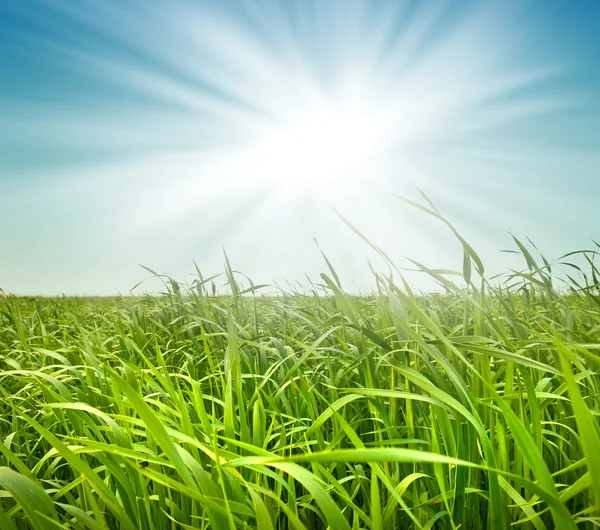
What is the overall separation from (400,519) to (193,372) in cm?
94

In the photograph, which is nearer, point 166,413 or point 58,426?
point 166,413

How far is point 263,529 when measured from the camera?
23.5 inches

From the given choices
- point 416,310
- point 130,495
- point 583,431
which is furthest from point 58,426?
point 583,431

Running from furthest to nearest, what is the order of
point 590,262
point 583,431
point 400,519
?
point 590,262 → point 400,519 → point 583,431

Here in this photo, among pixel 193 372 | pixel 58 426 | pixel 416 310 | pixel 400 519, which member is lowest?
pixel 400 519

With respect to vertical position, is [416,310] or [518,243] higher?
[518,243]

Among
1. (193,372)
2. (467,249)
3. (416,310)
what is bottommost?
(193,372)

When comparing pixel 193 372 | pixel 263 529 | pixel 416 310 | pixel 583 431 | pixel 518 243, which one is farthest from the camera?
pixel 193 372

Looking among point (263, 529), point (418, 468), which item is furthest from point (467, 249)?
point (263, 529)

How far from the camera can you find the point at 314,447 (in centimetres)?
110

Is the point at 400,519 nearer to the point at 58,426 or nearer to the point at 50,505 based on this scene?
the point at 50,505

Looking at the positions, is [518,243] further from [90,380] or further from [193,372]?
[90,380]

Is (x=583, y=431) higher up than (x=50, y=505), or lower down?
higher up

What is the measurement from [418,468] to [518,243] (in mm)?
879
